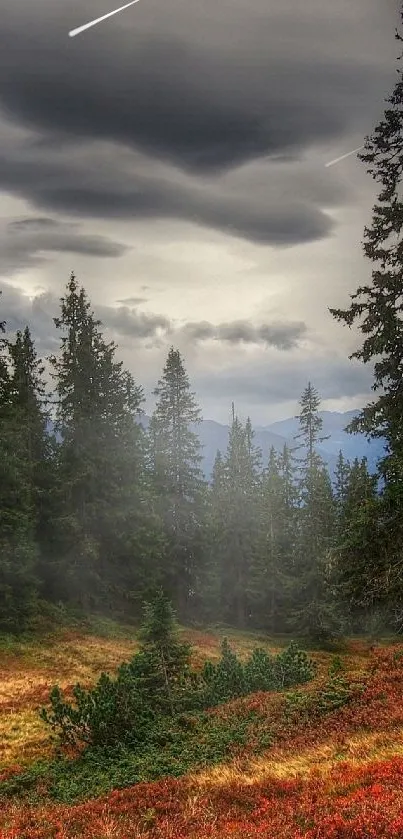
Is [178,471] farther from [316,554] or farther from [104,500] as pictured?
[316,554]

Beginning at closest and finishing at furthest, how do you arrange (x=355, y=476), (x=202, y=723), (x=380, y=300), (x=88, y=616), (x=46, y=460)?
1. (x=202, y=723)
2. (x=380, y=300)
3. (x=88, y=616)
4. (x=46, y=460)
5. (x=355, y=476)

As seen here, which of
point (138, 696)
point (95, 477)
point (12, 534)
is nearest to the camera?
point (138, 696)

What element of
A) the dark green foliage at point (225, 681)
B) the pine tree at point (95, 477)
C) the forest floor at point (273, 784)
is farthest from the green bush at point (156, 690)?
the pine tree at point (95, 477)

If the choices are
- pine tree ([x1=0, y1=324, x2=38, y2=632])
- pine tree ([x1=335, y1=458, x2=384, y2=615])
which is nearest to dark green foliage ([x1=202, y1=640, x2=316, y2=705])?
pine tree ([x1=335, y1=458, x2=384, y2=615])

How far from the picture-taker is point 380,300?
1734 centimetres

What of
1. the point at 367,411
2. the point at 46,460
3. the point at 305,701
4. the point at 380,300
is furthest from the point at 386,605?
the point at 46,460

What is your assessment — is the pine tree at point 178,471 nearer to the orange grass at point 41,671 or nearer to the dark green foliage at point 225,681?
the orange grass at point 41,671

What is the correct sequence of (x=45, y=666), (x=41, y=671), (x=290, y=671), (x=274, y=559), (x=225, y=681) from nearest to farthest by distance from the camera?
1. (x=225, y=681)
2. (x=290, y=671)
3. (x=41, y=671)
4. (x=45, y=666)
5. (x=274, y=559)

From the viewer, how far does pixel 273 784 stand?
31.9ft

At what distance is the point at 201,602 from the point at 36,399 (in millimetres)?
23135

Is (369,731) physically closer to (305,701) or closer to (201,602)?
(305,701)

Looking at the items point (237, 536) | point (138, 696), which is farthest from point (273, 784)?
point (237, 536)

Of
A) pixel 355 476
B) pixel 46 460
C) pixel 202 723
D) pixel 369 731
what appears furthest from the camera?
pixel 355 476

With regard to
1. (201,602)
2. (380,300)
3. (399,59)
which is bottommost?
(201,602)
